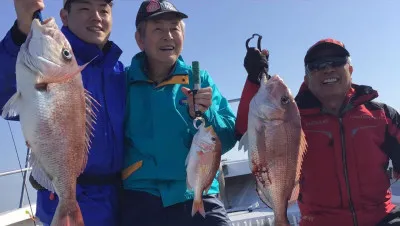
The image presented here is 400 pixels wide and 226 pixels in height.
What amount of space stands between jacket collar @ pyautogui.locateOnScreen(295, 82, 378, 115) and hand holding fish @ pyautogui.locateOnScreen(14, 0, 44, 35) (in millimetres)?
3154

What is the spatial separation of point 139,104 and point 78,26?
0.92 meters

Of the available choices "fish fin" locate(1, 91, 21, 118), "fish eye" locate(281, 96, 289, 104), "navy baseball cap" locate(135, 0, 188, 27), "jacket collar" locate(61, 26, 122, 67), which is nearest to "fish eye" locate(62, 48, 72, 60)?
"fish fin" locate(1, 91, 21, 118)

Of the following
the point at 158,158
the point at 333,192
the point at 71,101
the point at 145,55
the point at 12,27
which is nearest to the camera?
the point at 71,101

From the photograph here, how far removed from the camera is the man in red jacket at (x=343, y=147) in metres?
4.55

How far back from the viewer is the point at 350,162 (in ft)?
15.0

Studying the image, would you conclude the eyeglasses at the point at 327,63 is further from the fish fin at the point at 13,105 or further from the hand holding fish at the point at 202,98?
the fish fin at the point at 13,105

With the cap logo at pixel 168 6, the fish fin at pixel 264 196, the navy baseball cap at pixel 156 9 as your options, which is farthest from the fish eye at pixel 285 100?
the cap logo at pixel 168 6

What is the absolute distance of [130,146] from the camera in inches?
149

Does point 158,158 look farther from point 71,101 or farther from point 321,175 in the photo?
point 321,175

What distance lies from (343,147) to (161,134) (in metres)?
2.23

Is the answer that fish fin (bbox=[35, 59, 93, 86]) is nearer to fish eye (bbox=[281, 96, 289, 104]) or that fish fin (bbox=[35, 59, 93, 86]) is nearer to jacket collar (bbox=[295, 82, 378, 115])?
fish eye (bbox=[281, 96, 289, 104])

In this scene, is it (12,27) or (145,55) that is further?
(145,55)

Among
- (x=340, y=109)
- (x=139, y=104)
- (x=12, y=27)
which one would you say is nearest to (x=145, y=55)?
(x=139, y=104)

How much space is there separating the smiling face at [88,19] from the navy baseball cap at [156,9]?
40 cm
